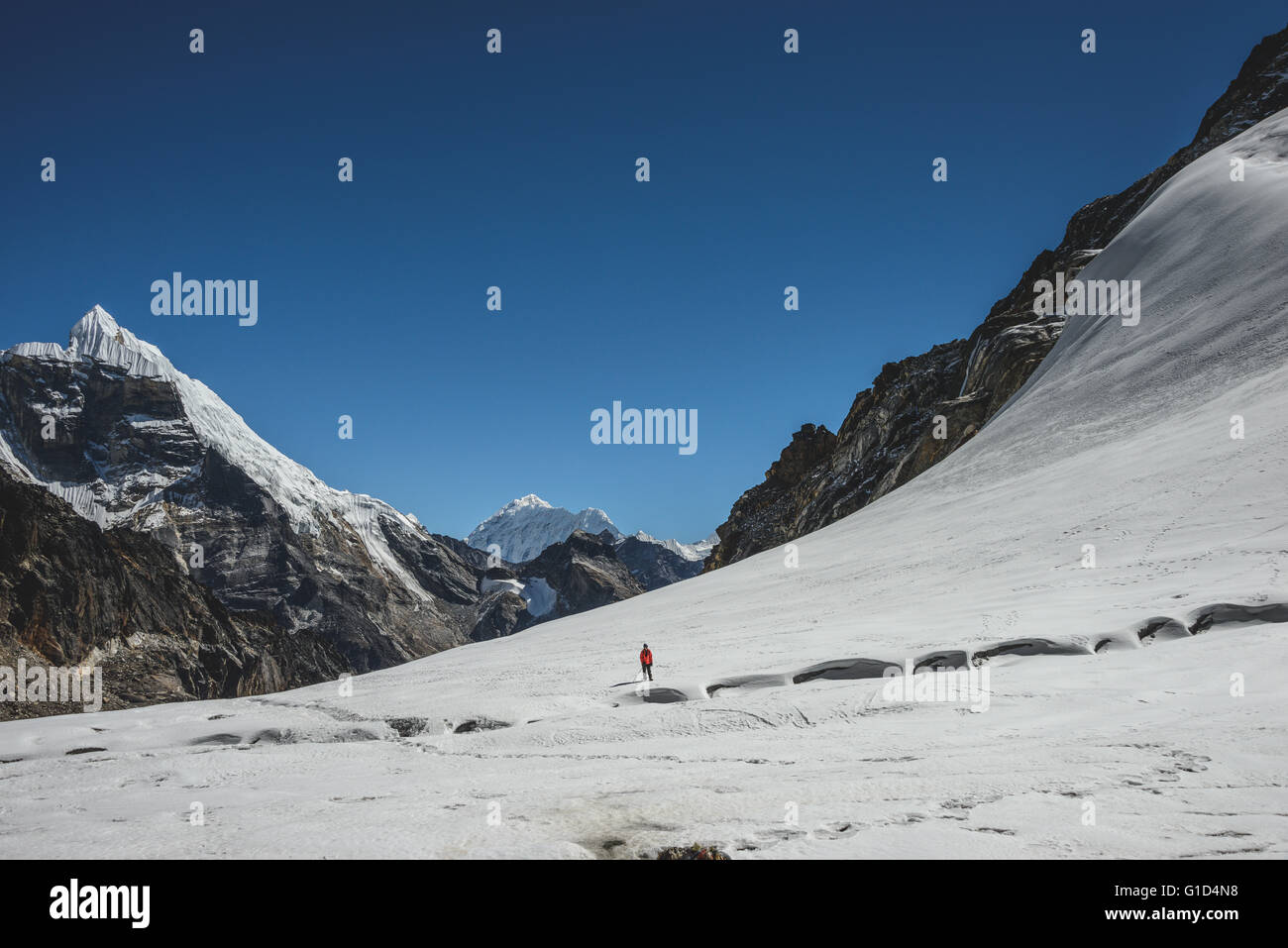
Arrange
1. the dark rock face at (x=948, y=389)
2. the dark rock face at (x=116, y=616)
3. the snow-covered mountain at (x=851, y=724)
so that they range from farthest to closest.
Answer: the dark rock face at (x=116, y=616), the dark rock face at (x=948, y=389), the snow-covered mountain at (x=851, y=724)

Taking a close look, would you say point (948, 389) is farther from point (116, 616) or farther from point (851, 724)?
point (116, 616)

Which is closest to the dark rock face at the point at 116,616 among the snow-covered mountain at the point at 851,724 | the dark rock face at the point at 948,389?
the dark rock face at the point at 948,389

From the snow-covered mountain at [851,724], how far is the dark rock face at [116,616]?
116 m

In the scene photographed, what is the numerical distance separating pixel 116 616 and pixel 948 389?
129 meters

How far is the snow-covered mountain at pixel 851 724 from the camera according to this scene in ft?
Answer: 18.8

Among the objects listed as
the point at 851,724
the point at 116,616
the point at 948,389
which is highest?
the point at 948,389

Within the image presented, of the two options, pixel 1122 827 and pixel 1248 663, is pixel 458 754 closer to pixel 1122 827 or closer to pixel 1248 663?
pixel 1122 827

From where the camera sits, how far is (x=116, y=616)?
4909 inches

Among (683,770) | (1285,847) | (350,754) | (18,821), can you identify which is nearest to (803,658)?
A: (683,770)

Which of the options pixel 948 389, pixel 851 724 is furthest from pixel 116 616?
pixel 851 724

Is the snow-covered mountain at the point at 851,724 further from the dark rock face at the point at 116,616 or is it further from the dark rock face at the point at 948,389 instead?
the dark rock face at the point at 116,616

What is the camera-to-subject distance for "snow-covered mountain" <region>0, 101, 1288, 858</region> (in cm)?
573

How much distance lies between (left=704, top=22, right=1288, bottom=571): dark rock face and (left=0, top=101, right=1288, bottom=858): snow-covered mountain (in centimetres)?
2634
